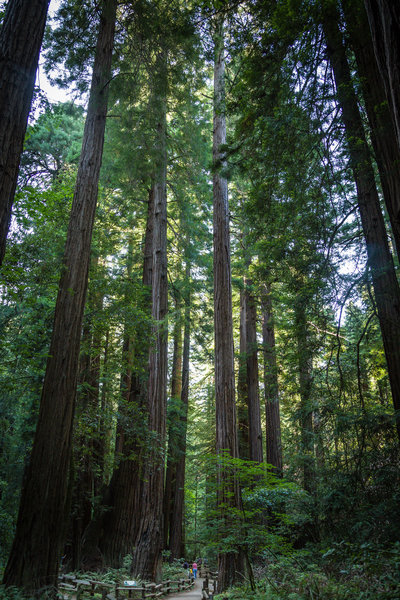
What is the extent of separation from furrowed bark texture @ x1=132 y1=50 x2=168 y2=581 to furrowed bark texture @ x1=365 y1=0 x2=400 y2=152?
23.6ft

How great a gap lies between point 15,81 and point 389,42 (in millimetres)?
3309

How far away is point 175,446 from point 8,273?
1168cm

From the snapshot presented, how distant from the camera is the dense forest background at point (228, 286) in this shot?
14.1 feet

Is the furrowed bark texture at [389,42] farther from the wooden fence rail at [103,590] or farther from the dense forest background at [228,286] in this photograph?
the wooden fence rail at [103,590]

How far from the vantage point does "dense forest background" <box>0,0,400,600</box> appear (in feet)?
14.1

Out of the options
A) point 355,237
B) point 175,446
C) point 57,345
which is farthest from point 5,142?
point 175,446

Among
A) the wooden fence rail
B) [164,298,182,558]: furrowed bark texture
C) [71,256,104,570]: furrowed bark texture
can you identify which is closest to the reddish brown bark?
[164,298,182,558]: furrowed bark texture

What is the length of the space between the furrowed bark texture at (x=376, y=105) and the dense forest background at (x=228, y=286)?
0.11 feet

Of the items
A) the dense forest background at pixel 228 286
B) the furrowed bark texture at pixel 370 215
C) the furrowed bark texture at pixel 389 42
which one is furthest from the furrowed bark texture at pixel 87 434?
the furrowed bark texture at pixel 389 42

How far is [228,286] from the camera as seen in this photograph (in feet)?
30.2

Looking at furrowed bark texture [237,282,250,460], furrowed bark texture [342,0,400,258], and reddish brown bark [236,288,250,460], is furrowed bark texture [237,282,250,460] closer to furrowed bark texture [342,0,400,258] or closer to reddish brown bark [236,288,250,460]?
reddish brown bark [236,288,250,460]

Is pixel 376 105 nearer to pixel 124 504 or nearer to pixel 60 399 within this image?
pixel 60 399

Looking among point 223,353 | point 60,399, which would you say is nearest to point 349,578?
point 60,399

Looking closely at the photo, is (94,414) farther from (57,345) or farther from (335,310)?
(335,310)
